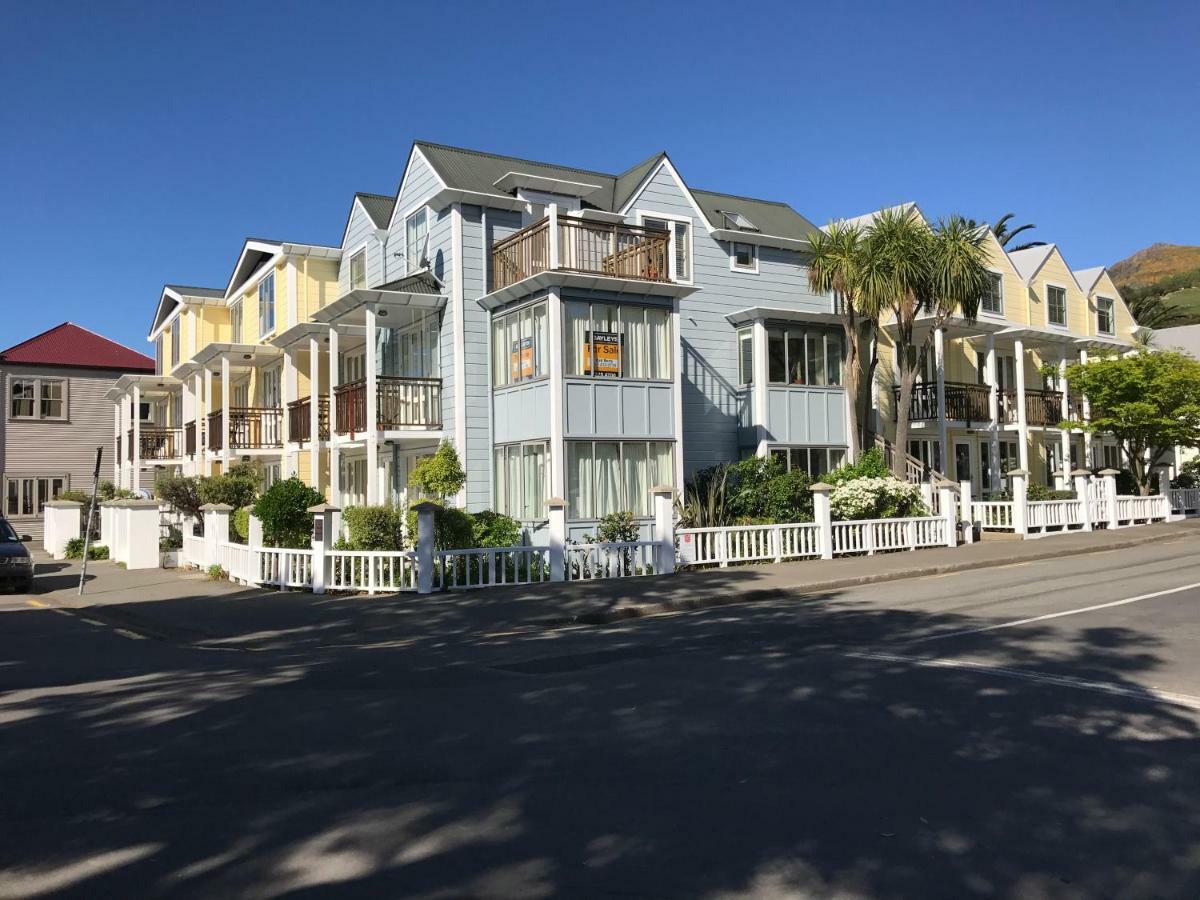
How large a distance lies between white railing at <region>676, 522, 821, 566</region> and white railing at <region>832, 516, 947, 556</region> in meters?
0.78

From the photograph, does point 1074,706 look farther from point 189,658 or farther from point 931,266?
point 931,266

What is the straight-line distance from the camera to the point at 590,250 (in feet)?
69.8

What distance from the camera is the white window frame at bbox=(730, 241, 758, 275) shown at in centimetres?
2659

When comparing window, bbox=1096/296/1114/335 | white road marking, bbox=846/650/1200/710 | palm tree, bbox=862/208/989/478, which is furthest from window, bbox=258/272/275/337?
window, bbox=1096/296/1114/335

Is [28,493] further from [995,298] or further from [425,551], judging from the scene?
[995,298]

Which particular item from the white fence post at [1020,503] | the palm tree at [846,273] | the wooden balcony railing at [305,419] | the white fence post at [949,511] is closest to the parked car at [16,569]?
the wooden balcony railing at [305,419]

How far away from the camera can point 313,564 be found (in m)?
17.4

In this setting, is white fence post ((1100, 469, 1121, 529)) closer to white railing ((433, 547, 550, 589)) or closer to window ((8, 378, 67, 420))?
white railing ((433, 547, 550, 589))

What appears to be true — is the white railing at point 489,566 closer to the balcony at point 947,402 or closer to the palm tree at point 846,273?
the palm tree at point 846,273

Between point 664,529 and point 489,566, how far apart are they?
3.51m

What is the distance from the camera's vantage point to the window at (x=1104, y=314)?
1518 inches

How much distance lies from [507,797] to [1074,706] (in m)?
4.53

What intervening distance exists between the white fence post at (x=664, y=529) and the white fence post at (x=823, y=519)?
12.0ft

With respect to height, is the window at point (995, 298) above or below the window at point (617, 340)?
above
